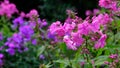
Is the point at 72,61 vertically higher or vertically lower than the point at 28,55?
lower

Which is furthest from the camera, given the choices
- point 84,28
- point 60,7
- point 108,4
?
point 60,7

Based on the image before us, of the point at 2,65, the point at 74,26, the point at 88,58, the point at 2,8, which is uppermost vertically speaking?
the point at 2,8

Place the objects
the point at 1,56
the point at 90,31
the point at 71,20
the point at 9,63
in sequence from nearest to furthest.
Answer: the point at 90,31 < the point at 71,20 < the point at 1,56 < the point at 9,63

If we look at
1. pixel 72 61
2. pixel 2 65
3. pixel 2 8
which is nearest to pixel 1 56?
pixel 2 65

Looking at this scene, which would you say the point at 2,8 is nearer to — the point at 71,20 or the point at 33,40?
the point at 33,40

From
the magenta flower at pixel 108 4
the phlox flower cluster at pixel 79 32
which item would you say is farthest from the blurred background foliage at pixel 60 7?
the phlox flower cluster at pixel 79 32

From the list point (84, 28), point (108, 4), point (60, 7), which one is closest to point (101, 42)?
point (84, 28)

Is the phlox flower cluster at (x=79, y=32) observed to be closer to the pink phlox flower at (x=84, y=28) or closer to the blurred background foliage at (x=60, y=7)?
the pink phlox flower at (x=84, y=28)

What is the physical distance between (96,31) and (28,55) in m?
2.95

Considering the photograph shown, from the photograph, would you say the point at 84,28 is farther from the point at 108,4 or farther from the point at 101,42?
the point at 108,4

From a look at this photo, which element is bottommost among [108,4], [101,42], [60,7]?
[101,42]

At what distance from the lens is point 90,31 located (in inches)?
87.0

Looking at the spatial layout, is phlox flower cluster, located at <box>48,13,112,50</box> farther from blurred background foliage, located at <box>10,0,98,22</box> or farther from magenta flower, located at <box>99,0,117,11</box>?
blurred background foliage, located at <box>10,0,98,22</box>

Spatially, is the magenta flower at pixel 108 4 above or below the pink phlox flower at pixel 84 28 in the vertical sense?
above
